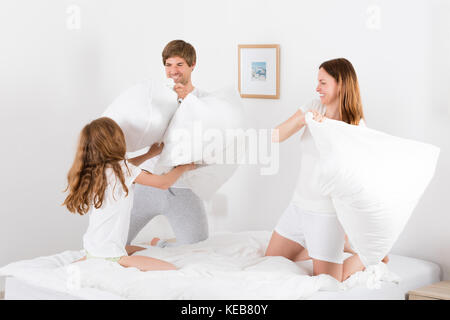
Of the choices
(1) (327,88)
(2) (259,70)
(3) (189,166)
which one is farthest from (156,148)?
(2) (259,70)

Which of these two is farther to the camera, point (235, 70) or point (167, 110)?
point (235, 70)

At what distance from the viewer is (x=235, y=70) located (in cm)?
380

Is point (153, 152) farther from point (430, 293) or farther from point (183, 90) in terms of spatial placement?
point (430, 293)

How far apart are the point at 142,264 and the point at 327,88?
3.38 feet

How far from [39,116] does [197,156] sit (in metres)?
1.15

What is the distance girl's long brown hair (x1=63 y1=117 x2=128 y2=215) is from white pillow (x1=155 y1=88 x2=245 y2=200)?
0.86 ft

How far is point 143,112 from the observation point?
2512mm

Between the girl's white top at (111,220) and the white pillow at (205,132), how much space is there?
0.21 metres

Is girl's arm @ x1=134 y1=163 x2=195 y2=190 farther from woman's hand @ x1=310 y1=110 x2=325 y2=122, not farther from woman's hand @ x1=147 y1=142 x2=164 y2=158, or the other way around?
woman's hand @ x1=310 y1=110 x2=325 y2=122

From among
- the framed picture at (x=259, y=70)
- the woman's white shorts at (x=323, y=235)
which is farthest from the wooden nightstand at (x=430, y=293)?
the framed picture at (x=259, y=70)

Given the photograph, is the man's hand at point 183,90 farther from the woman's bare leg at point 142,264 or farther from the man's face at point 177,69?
the woman's bare leg at point 142,264

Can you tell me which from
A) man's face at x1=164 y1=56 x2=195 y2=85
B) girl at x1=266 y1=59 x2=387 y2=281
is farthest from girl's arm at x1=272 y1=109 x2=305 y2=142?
man's face at x1=164 y1=56 x2=195 y2=85

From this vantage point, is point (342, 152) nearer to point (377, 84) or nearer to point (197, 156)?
point (197, 156)

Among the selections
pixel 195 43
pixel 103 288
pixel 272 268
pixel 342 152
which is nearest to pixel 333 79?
pixel 342 152
